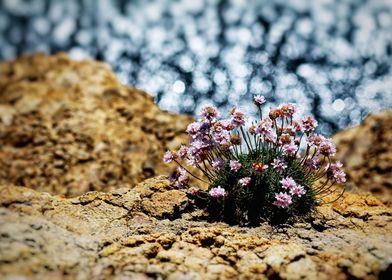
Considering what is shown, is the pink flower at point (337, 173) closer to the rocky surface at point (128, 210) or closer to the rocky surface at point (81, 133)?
the rocky surface at point (128, 210)

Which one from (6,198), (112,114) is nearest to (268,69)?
(112,114)

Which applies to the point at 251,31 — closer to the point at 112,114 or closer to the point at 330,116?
the point at 330,116

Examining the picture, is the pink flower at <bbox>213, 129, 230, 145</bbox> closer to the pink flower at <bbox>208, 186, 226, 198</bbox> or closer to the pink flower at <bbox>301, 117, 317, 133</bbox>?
the pink flower at <bbox>208, 186, 226, 198</bbox>

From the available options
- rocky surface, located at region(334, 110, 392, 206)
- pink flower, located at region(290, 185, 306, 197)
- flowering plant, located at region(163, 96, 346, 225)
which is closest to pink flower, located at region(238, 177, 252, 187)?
flowering plant, located at region(163, 96, 346, 225)

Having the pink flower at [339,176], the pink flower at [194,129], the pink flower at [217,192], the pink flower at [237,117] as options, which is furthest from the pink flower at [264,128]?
the pink flower at [339,176]

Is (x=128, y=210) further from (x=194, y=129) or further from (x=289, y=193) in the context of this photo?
(x=289, y=193)

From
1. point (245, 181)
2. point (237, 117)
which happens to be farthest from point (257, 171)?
point (237, 117)
